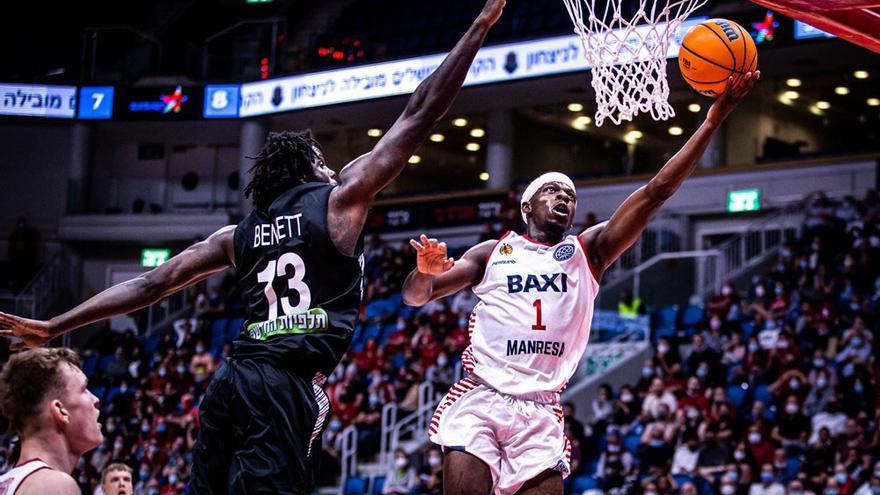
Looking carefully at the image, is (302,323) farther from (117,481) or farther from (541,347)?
(117,481)

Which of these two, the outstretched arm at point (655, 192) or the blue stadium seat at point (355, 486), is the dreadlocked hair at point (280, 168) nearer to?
the outstretched arm at point (655, 192)

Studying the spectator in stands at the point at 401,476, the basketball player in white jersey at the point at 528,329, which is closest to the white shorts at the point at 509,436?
the basketball player in white jersey at the point at 528,329

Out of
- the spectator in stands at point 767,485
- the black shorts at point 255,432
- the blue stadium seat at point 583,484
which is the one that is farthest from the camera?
the blue stadium seat at point 583,484

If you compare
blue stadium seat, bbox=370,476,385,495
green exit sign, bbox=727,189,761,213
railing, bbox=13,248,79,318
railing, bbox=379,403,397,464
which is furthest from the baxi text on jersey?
railing, bbox=13,248,79,318

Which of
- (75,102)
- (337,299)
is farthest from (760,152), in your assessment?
(337,299)

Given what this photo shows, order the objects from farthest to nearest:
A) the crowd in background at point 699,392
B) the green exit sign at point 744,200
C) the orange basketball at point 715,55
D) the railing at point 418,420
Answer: the green exit sign at point 744,200
the railing at point 418,420
the crowd in background at point 699,392
the orange basketball at point 715,55

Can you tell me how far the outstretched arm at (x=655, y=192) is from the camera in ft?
18.1

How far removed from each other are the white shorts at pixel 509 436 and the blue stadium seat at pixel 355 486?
10447mm

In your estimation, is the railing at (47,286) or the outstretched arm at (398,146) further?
the railing at (47,286)

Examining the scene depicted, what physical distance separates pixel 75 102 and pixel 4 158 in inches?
161

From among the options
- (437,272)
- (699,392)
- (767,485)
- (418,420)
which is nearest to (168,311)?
(418,420)

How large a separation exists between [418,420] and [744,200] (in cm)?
814

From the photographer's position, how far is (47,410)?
12.5ft

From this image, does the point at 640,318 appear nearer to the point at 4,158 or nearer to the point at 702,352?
the point at 702,352
